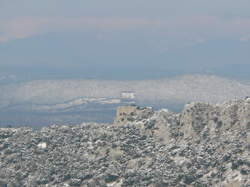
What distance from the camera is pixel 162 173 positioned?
95.2 metres

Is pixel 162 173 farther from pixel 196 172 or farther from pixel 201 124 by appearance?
pixel 201 124

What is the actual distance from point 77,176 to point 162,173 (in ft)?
36.8

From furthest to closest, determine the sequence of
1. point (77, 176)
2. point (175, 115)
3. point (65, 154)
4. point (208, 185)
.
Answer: point (175, 115) → point (65, 154) → point (77, 176) → point (208, 185)

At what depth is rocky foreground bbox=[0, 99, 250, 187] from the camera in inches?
3696

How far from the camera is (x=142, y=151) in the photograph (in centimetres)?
10525

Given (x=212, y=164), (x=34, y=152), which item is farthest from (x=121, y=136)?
(x=212, y=164)

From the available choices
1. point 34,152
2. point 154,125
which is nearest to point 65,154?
point 34,152

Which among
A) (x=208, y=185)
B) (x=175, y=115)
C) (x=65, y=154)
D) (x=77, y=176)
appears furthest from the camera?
(x=175, y=115)

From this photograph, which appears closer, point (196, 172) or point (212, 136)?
point (196, 172)

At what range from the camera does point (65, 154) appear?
110 meters

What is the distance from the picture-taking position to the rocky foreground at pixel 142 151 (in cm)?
9388

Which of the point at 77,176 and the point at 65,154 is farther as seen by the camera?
the point at 65,154

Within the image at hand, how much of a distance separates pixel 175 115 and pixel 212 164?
23054mm

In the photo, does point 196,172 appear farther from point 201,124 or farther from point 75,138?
point 75,138
